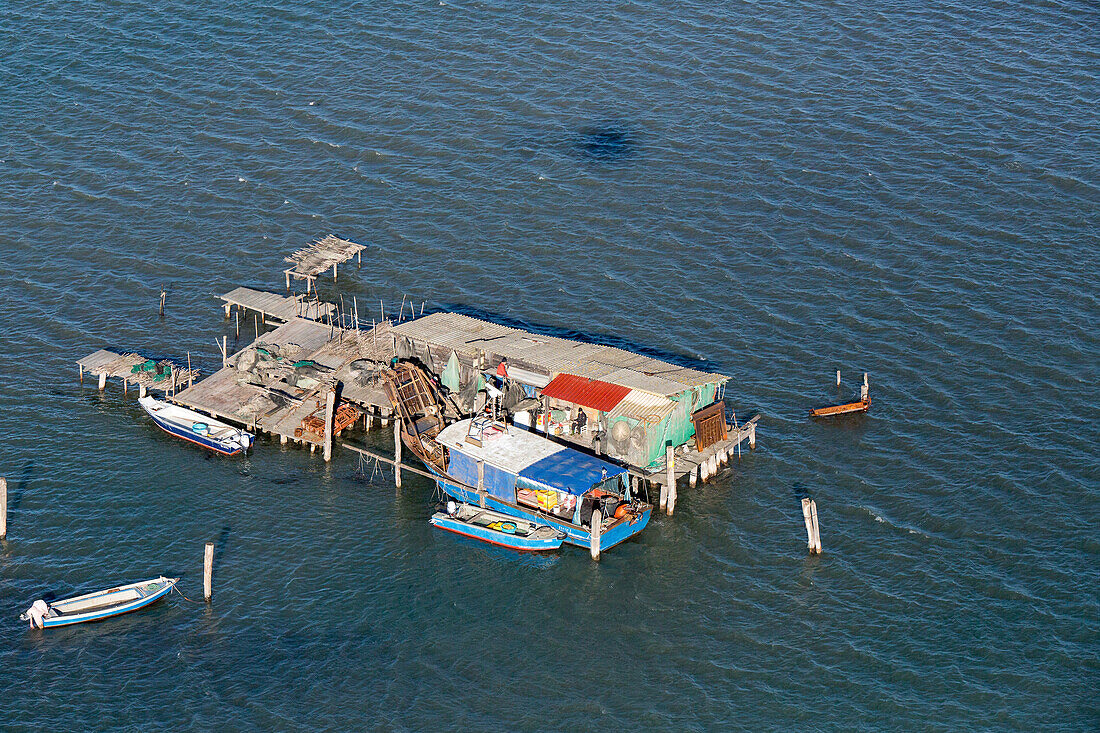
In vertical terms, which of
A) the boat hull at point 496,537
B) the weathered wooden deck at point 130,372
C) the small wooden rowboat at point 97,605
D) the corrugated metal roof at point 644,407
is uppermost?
the corrugated metal roof at point 644,407

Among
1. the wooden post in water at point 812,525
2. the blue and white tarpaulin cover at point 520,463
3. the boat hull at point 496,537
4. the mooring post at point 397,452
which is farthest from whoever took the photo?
the mooring post at point 397,452

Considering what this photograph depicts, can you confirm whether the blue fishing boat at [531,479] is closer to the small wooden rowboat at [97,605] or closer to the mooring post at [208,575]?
the mooring post at [208,575]

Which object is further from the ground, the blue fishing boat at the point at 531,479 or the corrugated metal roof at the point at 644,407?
the corrugated metal roof at the point at 644,407

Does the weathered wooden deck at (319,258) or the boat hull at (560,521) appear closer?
the boat hull at (560,521)

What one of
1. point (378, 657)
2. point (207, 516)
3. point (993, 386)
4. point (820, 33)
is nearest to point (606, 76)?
point (820, 33)

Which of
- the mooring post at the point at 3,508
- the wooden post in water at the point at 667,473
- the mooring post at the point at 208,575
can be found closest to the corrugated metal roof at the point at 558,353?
the wooden post in water at the point at 667,473

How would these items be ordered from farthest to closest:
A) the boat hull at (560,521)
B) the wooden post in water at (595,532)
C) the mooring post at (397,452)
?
the mooring post at (397,452) → the boat hull at (560,521) → the wooden post in water at (595,532)

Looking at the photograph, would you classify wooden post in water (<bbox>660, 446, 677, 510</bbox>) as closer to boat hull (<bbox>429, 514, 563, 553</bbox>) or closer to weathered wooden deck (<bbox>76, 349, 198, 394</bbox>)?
boat hull (<bbox>429, 514, 563, 553</bbox>)

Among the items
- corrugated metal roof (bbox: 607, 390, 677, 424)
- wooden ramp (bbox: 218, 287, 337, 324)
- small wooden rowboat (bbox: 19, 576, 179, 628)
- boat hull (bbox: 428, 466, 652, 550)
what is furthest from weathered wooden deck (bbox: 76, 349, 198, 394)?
corrugated metal roof (bbox: 607, 390, 677, 424)
